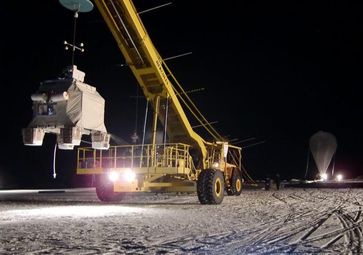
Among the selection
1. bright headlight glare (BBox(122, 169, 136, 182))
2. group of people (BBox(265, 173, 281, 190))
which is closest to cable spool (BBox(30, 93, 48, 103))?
bright headlight glare (BBox(122, 169, 136, 182))

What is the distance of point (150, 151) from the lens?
54.5ft

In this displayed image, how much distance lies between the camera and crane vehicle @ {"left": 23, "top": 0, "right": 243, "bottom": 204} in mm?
15781

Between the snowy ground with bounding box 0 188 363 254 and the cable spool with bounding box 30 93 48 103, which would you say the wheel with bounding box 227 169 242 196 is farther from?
the cable spool with bounding box 30 93 48 103

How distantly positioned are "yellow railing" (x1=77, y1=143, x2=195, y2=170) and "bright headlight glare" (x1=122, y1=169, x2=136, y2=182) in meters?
0.29

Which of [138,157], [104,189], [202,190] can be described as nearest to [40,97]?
[138,157]

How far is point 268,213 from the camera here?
13203mm

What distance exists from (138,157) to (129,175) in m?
0.81

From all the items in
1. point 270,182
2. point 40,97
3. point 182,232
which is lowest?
point 182,232

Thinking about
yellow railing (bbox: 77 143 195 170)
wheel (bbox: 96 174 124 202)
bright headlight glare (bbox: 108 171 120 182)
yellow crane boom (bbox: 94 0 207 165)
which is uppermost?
yellow crane boom (bbox: 94 0 207 165)

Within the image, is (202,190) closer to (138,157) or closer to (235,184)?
(138,157)

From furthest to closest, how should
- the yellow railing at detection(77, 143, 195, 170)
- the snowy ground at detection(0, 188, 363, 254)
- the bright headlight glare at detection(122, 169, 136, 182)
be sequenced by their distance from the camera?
the yellow railing at detection(77, 143, 195, 170)
the bright headlight glare at detection(122, 169, 136, 182)
the snowy ground at detection(0, 188, 363, 254)

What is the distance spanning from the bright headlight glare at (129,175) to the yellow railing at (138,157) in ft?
0.94

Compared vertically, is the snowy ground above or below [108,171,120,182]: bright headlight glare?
below

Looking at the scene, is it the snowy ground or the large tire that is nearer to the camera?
the snowy ground
